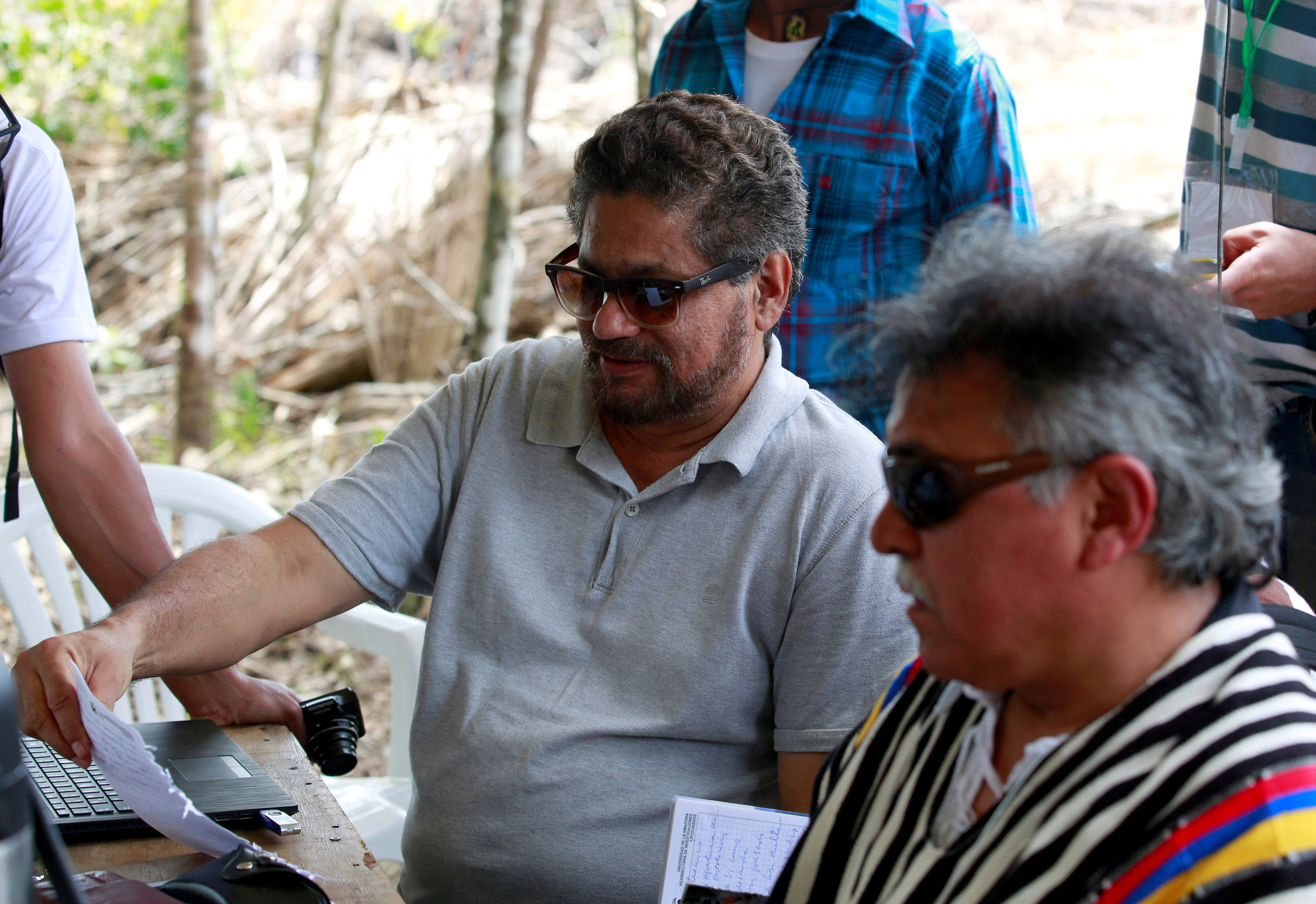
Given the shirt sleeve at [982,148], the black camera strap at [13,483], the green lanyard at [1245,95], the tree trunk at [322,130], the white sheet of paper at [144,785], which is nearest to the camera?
the white sheet of paper at [144,785]

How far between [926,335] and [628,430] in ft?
3.01

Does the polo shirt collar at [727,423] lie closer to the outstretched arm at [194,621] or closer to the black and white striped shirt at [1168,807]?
the outstretched arm at [194,621]

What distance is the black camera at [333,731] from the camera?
1822 millimetres

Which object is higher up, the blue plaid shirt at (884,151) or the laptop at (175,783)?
the blue plaid shirt at (884,151)

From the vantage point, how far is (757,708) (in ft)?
5.57

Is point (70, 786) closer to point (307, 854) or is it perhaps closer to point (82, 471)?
point (307, 854)

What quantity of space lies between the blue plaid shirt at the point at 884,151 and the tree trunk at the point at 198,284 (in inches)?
114

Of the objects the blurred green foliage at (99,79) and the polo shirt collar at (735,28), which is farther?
the blurred green foliage at (99,79)

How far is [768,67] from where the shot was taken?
2.60m

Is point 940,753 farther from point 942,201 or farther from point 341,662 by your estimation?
point 341,662

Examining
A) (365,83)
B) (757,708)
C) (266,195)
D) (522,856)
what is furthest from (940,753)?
(365,83)

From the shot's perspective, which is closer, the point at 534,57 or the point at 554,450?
the point at 554,450

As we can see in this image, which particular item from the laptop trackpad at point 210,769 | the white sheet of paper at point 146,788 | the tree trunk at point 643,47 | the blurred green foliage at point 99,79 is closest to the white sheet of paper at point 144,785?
the white sheet of paper at point 146,788

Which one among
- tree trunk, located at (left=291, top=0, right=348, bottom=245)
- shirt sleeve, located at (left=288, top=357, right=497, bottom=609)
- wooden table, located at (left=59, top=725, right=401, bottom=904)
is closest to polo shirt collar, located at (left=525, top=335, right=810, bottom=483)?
shirt sleeve, located at (left=288, top=357, right=497, bottom=609)
